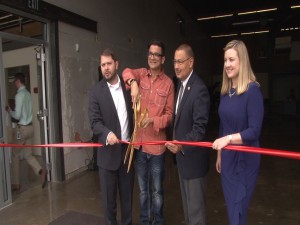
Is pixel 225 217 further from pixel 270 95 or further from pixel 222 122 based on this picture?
pixel 270 95

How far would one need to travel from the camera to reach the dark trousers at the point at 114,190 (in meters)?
2.39

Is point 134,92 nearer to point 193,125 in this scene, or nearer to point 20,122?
point 193,125

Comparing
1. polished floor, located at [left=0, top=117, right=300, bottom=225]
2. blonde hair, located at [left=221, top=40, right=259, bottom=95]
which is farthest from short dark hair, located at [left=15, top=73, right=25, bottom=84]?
blonde hair, located at [left=221, top=40, right=259, bottom=95]

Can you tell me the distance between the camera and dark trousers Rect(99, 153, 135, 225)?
7.84 ft

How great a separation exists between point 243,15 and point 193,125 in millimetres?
12387

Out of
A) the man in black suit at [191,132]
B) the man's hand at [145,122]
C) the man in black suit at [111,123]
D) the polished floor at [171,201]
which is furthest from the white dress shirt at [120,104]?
the polished floor at [171,201]

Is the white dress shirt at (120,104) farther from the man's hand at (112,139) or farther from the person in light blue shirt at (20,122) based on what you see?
the person in light blue shirt at (20,122)

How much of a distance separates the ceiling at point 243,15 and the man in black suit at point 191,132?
9354mm

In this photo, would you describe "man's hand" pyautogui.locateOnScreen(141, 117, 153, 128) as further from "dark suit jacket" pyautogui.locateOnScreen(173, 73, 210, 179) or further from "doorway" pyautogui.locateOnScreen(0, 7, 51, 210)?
"doorway" pyautogui.locateOnScreen(0, 7, 51, 210)

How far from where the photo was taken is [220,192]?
3848 millimetres

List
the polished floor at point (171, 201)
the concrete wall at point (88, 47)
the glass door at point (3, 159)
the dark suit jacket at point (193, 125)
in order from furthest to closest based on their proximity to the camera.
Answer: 1. the concrete wall at point (88, 47)
2. the glass door at point (3, 159)
3. the polished floor at point (171, 201)
4. the dark suit jacket at point (193, 125)

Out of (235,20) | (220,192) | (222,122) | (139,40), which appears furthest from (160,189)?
(235,20)

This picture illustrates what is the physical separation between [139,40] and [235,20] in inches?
340

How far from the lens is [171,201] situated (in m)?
3.53
